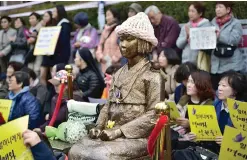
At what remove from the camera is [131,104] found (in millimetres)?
4434

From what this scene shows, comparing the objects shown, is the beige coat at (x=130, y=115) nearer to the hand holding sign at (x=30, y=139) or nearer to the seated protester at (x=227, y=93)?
the seated protester at (x=227, y=93)

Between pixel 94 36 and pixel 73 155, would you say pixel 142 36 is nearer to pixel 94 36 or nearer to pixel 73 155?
pixel 73 155

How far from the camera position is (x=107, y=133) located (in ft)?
13.9

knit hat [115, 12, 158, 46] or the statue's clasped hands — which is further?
knit hat [115, 12, 158, 46]

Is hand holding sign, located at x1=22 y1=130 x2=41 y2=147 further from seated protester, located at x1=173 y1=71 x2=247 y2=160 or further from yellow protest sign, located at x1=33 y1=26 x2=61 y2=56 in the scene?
yellow protest sign, located at x1=33 y1=26 x2=61 y2=56

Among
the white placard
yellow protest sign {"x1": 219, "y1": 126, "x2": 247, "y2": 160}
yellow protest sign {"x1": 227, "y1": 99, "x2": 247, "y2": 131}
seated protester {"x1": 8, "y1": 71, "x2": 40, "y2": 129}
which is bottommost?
seated protester {"x1": 8, "y1": 71, "x2": 40, "y2": 129}

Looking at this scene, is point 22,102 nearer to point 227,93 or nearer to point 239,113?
point 227,93

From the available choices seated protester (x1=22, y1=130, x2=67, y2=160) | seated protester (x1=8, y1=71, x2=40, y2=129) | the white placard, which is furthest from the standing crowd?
seated protester (x1=22, y1=130, x2=67, y2=160)

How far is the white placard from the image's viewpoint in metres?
6.88

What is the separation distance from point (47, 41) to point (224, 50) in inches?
137

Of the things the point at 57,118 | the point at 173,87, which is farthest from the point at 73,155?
the point at 173,87

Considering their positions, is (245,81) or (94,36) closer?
(245,81)

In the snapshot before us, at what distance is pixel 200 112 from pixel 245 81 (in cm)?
70

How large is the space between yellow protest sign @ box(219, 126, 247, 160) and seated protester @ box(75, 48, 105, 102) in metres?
3.64
